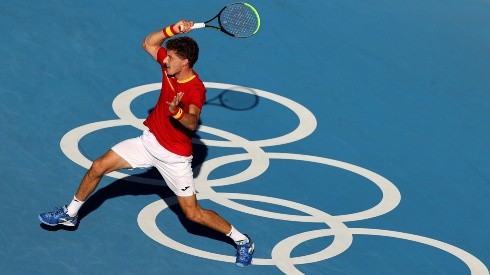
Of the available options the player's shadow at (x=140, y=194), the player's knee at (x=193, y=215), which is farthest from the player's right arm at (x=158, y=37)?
the player's shadow at (x=140, y=194)

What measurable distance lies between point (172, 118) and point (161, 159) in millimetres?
513

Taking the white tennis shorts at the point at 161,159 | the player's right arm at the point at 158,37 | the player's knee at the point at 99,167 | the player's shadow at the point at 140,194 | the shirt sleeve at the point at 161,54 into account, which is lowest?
the player's shadow at the point at 140,194

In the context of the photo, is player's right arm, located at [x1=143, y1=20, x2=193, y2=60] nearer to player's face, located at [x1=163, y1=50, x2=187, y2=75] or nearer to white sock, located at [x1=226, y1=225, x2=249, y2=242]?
player's face, located at [x1=163, y1=50, x2=187, y2=75]

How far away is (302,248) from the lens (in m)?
13.8

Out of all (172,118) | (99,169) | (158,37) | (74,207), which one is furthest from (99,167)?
(158,37)

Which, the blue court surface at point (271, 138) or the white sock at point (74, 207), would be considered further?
the blue court surface at point (271, 138)

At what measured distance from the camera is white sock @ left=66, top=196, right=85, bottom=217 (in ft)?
43.5

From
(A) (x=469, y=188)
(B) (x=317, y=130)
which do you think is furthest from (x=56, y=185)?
(A) (x=469, y=188)

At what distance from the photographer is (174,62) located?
42.0 ft

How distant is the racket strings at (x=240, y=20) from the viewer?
14.4 metres

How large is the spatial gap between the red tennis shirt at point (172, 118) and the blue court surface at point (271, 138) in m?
1.24

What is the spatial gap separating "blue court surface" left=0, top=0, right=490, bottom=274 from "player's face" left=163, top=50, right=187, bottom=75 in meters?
2.07

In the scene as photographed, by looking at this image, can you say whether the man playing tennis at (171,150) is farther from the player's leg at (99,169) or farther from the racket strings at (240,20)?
the racket strings at (240,20)

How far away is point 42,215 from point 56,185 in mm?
1186
